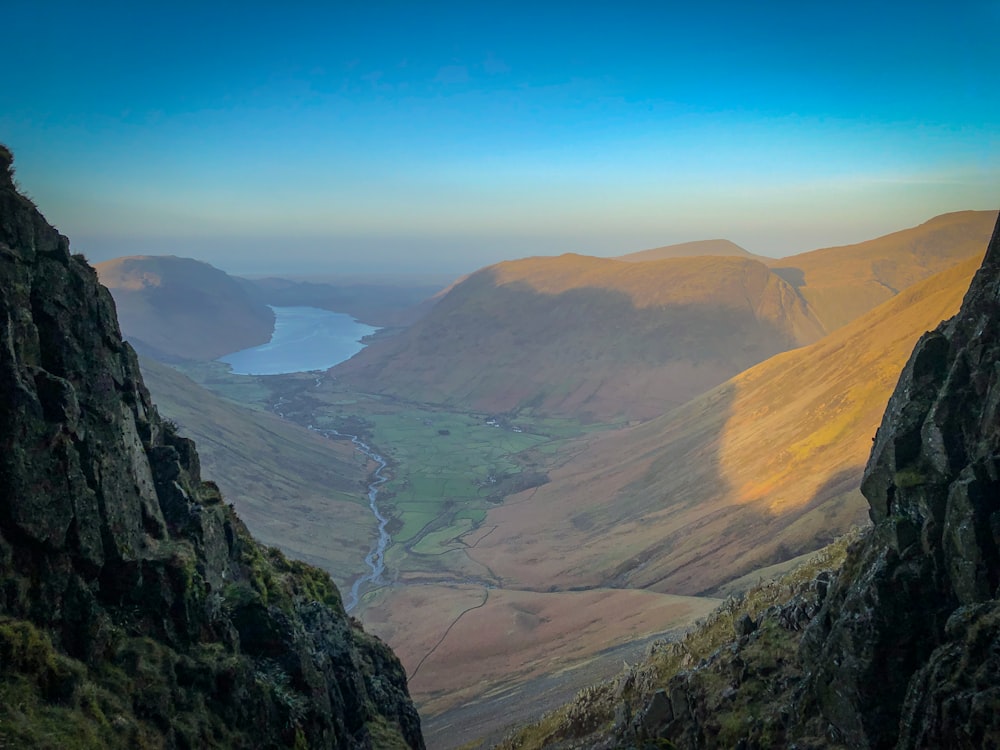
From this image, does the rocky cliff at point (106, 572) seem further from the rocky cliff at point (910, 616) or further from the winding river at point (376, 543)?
the winding river at point (376, 543)

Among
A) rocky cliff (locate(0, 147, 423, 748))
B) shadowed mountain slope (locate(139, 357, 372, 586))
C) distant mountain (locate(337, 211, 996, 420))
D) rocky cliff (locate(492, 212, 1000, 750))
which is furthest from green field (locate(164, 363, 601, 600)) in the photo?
rocky cliff (locate(492, 212, 1000, 750))

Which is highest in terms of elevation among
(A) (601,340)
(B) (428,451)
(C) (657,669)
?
(A) (601,340)

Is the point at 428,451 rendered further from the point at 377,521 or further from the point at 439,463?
the point at 377,521

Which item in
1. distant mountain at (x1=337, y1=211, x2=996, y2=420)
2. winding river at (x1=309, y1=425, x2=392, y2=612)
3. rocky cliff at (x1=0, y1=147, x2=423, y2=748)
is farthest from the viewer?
distant mountain at (x1=337, y1=211, x2=996, y2=420)

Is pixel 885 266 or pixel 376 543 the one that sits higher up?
pixel 885 266

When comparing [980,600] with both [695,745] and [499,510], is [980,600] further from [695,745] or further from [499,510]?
[499,510]

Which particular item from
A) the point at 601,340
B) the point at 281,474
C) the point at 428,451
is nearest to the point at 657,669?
the point at 281,474

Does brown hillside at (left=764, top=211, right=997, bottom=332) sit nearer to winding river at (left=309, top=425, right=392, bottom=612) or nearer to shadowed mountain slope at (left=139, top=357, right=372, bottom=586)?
winding river at (left=309, top=425, right=392, bottom=612)
